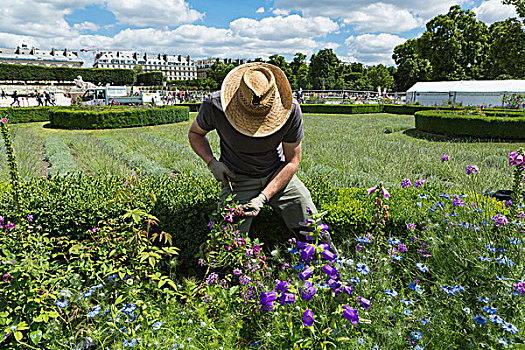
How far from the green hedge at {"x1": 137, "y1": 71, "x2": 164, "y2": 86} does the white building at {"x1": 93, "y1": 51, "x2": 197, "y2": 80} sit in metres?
61.9

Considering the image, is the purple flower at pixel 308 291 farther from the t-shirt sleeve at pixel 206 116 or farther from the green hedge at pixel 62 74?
the green hedge at pixel 62 74

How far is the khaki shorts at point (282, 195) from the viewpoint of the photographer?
9.34 ft

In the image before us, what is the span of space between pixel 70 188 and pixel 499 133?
14395mm

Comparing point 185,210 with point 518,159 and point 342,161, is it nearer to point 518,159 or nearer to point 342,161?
point 518,159

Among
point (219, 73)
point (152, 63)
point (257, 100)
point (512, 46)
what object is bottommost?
point (257, 100)

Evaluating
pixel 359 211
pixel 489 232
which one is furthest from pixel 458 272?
pixel 359 211

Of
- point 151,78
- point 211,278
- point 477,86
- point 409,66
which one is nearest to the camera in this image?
point 211,278

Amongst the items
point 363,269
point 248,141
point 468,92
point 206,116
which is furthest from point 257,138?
point 468,92

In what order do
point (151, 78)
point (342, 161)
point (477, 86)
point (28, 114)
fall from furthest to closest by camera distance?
1. point (151, 78)
2. point (477, 86)
3. point (28, 114)
4. point (342, 161)

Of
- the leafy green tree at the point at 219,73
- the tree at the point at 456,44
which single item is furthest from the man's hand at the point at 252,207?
the leafy green tree at the point at 219,73

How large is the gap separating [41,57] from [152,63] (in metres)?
46.2

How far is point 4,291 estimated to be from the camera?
2096 millimetres

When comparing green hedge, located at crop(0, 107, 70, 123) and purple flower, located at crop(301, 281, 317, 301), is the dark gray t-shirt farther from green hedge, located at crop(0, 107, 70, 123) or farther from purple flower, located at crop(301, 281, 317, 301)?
green hedge, located at crop(0, 107, 70, 123)

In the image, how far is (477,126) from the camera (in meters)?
13.0
